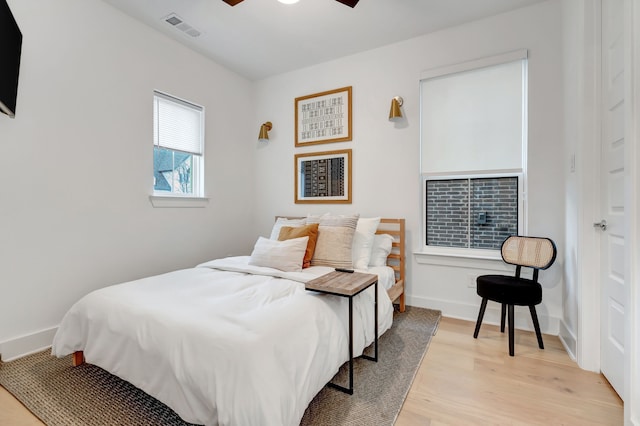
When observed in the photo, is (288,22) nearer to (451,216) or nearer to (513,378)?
(451,216)

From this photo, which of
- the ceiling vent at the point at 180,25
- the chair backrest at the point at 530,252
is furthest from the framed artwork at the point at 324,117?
the chair backrest at the point at 530,252

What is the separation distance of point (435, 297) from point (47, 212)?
3.44 m

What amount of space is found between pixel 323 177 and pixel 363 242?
1099 mm

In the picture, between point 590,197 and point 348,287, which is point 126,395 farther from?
point 590,197

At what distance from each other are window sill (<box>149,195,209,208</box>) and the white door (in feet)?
11.5

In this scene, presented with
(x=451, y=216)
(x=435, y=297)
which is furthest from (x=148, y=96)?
(x=435, y=297)

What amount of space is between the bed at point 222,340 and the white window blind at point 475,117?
5.65ft

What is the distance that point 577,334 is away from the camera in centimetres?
203

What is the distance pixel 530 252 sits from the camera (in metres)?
2.34

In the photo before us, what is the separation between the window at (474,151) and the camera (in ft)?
8.80

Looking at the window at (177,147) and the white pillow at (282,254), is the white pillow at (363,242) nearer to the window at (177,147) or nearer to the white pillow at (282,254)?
the white pillow at (282,254)

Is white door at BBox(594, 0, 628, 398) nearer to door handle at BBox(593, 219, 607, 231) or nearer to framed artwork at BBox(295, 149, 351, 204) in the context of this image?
door handle at BBox(593, 219, 607, 231)

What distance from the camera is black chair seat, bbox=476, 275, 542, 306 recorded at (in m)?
2.10

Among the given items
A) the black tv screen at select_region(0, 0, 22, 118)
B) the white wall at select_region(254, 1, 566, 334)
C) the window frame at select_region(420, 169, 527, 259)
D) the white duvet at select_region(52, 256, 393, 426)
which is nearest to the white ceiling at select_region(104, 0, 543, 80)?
the white wall at select_region(254, 1, 566, 334)
